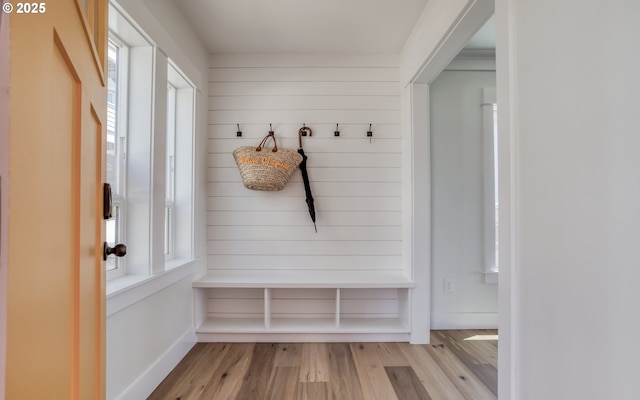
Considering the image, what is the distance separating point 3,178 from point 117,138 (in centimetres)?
153

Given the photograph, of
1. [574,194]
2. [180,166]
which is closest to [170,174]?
[180,166]

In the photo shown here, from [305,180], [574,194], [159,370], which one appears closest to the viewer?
[574,194]

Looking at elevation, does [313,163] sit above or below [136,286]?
above

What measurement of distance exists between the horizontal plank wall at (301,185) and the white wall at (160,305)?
0.59 feet

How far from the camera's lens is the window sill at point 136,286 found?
4.64ft

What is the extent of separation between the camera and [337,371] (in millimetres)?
1980

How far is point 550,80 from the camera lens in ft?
2.98

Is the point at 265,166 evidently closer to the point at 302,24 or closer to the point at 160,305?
the point at 302,24

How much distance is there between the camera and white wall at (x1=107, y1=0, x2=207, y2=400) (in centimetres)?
147

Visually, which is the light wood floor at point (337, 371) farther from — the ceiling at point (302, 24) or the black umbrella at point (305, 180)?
the ceiling at point (302, 24)

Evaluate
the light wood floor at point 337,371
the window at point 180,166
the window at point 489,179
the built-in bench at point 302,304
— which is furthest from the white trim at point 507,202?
the window at point 180,166

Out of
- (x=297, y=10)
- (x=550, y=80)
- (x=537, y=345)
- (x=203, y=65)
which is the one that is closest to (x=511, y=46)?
(x=550, y=80)

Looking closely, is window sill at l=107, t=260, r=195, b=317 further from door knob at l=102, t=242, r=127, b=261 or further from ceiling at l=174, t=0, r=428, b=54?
ceiling at l=174, t=0, r=428, b=54

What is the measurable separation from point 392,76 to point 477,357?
2.40m
